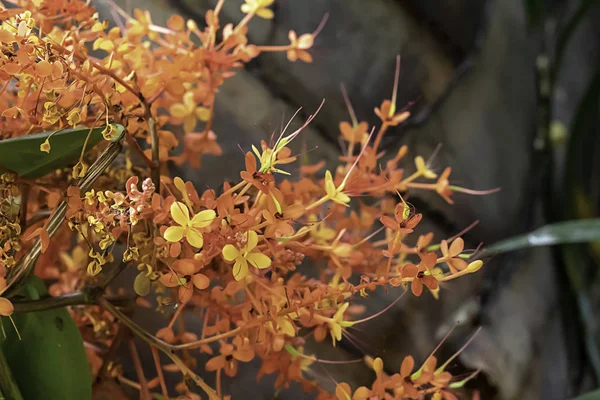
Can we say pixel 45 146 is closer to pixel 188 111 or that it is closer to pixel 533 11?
pixel 188 111

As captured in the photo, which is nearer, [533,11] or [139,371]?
[139,371]

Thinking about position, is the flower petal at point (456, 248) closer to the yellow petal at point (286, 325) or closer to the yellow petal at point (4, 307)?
the yellow petal at point (286, 325)

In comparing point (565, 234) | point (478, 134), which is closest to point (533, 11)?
point (478, 134)

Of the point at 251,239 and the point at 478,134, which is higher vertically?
the point at 251,239

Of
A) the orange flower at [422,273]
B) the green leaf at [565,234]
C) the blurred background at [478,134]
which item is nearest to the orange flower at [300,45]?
the blurred background at [478,134]

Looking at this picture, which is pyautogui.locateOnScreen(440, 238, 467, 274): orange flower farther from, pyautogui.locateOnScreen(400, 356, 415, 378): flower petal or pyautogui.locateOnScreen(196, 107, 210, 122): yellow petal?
pyautogui.locateOnScreen(196, 107, 210, 122): yellow petal

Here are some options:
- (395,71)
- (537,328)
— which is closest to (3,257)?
(395,71)
